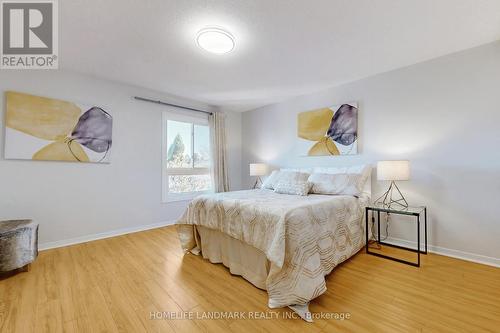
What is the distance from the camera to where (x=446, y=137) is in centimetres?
242

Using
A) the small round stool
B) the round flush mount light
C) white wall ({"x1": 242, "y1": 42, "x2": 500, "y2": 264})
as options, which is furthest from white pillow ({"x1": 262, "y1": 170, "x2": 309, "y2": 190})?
the small round stool

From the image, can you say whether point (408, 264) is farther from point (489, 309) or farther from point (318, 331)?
point (318, 331)

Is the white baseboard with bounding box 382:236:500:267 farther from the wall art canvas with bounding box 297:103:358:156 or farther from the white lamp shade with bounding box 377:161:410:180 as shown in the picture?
the wall art canvas with bounding box 297:103:358:156

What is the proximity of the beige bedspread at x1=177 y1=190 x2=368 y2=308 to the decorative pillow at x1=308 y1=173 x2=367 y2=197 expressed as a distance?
0.15m

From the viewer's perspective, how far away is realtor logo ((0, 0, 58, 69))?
1.76 m

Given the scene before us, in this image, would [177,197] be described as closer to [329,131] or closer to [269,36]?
[329,131]

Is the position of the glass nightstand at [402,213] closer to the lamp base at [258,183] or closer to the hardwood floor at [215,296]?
the hardwood floor at [215,296]

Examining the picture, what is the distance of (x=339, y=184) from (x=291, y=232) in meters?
1.39

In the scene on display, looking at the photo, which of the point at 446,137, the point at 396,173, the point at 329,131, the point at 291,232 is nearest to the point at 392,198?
the point at 396,173

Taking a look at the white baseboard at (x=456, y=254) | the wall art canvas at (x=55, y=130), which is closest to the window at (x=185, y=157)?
the wall art canvas at (x=55, y=130)

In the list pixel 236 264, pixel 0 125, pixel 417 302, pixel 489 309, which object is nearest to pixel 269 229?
pixel 236 264

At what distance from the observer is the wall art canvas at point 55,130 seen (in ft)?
8.14

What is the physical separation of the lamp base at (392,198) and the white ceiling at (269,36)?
1.60m

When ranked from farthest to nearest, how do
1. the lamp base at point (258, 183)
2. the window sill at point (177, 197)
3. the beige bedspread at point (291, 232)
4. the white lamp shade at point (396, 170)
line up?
the lamp base at point (258, 183) → the window sill at point (177, 197) → the white lamp shade at point (396, 170) → the beige bedspread at point (291, 232)
